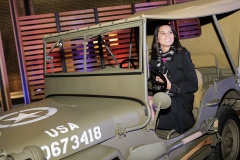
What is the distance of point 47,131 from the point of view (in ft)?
6.64

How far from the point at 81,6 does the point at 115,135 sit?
7541mm

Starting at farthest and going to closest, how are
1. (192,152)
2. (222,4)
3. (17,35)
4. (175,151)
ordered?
(17,35) < (222,4) < (192,152) < (175,151)

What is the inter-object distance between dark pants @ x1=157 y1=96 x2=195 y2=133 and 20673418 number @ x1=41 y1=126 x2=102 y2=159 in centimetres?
98

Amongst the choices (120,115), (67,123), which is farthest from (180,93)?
→ (67,123)

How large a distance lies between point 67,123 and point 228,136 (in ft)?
7.80

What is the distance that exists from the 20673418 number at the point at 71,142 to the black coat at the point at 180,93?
1.00m

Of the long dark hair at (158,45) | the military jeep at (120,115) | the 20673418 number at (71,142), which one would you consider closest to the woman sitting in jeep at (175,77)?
the long dark hair at (158,45)

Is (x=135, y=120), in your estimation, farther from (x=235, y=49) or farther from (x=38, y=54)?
(x=38, y=54)

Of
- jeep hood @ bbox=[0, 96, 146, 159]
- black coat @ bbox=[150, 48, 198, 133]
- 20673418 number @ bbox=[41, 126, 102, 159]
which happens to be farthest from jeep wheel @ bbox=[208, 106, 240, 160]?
20673418 number @ bbox=[41, 126, 102, 159]

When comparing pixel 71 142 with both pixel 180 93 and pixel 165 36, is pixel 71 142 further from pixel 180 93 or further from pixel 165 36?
pixel 165 36

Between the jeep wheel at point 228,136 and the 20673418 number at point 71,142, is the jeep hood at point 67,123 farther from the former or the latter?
the jeep wheel at point 228,136

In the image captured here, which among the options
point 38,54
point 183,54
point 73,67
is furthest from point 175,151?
point 38,54

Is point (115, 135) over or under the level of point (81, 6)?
under

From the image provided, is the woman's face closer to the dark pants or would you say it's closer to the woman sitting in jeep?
the woman sitting in jeep
